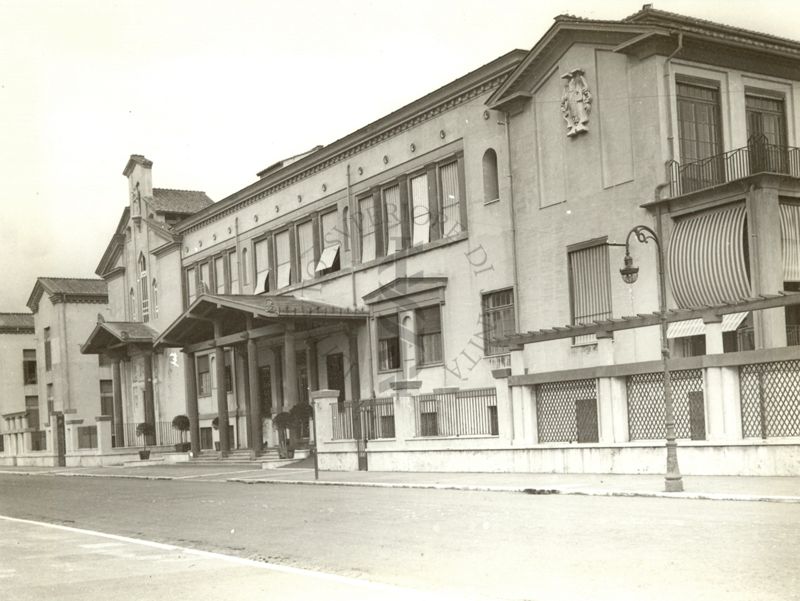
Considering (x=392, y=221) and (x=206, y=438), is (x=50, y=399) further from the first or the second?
(x=392, y=221)

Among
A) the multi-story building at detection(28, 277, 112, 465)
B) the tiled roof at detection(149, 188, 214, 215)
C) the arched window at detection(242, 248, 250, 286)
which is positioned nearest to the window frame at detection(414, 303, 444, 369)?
the arched window at detection(242, 248, 250, 286)

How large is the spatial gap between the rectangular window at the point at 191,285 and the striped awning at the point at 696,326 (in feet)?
95.5

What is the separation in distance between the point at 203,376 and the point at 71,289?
74.1 ft

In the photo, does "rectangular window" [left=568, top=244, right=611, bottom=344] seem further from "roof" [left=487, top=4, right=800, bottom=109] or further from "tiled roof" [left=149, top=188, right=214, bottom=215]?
"tiled roof" [left=149, top=188, right=214, bottom=215]

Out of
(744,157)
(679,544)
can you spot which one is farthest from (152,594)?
(744,157)

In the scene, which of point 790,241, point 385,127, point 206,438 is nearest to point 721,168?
point 790,241

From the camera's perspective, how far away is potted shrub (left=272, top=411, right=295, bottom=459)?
108 ft

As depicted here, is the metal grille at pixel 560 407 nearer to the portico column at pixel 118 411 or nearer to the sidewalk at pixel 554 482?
the sidewalk at pixel 554 482

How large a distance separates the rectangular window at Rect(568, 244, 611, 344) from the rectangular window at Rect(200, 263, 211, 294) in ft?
76.7

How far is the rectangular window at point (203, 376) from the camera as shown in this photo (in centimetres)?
4615

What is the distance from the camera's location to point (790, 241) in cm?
2234

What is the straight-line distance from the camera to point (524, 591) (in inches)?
325

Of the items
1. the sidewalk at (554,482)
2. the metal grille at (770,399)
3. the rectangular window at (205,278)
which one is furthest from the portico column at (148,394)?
the metal grille at (770,399)

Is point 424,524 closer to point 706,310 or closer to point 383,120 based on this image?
point 706,310
